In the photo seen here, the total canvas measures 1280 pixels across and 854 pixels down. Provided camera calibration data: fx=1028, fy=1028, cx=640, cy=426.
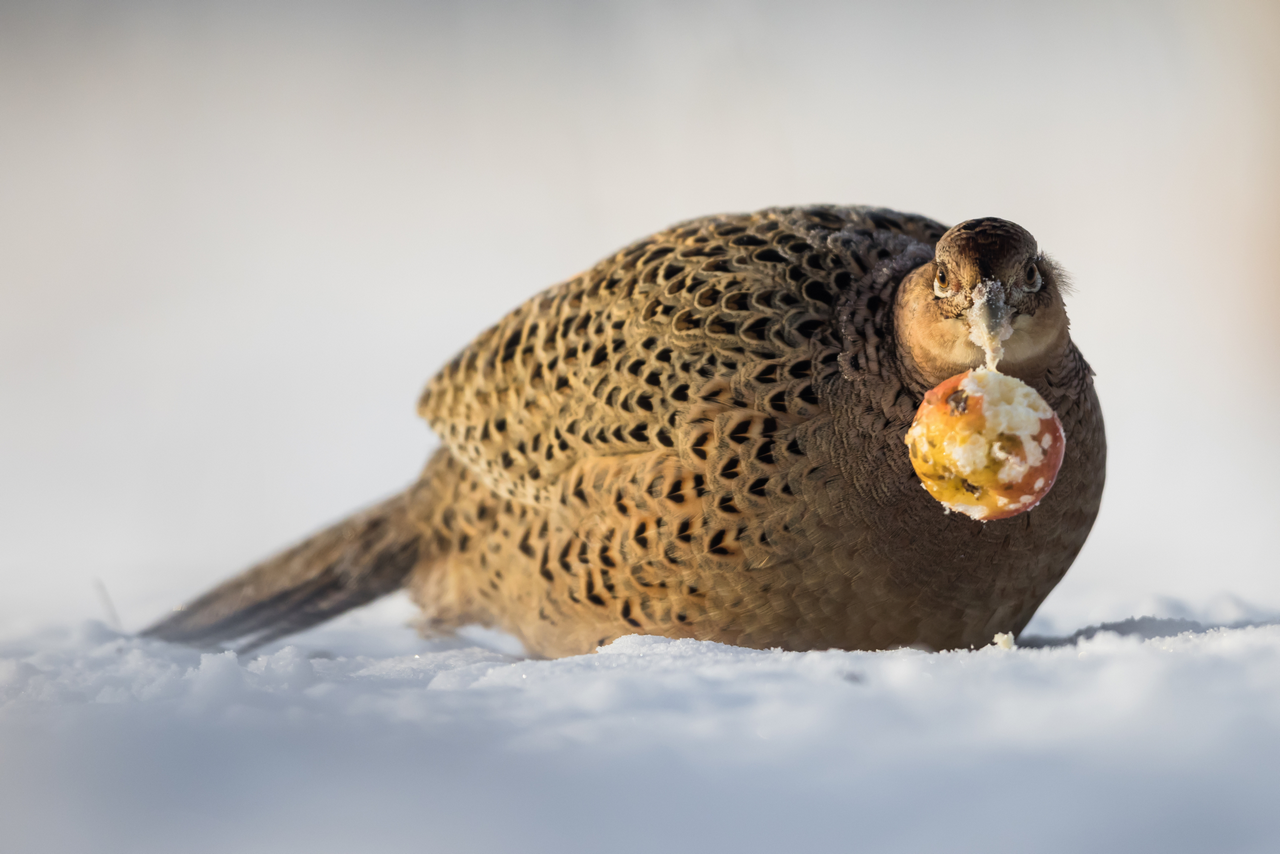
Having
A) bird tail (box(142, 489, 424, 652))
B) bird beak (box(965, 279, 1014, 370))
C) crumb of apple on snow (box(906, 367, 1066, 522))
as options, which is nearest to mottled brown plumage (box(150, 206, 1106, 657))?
bird beak (box(965, 279, 1014, 370))

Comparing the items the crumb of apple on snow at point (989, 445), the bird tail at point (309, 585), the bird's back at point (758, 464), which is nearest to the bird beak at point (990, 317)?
the crumb of apple on snow at point (989, 445)

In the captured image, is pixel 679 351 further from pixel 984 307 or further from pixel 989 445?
pixel 989 445

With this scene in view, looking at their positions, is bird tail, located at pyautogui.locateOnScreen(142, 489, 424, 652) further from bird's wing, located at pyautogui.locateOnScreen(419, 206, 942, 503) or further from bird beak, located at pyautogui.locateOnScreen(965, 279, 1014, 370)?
bird beak, located at pyautogui.locateOnScreen(965, 279, 1014, 370)

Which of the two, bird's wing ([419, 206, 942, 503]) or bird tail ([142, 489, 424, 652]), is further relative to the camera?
bird tail ([142, 489, 424, 652])

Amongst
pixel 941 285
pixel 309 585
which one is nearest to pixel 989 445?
pixel 941 285

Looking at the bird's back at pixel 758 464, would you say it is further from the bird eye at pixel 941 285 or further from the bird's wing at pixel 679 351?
the bird eye at pixel 941 285

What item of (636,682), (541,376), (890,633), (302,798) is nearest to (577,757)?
(636,682)

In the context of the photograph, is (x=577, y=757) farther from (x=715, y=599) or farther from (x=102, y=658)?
(x=102, y=658)
